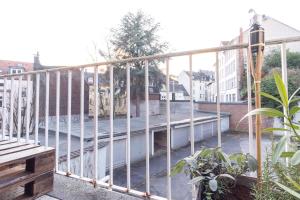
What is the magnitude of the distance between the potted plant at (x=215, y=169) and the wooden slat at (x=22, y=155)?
2.91 ft

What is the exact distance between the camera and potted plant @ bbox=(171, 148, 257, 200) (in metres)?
0.93

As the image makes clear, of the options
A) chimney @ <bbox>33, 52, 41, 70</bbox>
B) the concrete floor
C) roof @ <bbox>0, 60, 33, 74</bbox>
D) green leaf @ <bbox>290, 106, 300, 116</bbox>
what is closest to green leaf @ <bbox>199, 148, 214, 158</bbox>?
the concrete floor

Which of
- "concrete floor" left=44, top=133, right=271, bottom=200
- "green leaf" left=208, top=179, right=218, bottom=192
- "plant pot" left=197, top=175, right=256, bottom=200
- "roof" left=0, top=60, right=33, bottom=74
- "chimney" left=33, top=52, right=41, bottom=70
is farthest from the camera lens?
"roof" left=0, top=60, right=33, bottom=74

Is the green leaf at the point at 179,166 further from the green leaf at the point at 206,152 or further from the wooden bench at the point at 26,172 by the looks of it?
the wooden bench at the point at 26,172

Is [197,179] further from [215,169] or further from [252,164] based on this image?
[252,164]

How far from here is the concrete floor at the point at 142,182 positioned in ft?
4.66

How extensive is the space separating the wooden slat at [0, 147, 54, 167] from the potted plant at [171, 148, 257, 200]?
2.91ft

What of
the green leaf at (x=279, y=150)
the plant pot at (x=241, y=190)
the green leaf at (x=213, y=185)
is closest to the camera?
the green leaf at (x=279, y=150)

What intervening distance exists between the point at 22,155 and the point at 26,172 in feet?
0.35

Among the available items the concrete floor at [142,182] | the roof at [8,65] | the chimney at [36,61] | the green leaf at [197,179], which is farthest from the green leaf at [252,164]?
the roof at [8,65]

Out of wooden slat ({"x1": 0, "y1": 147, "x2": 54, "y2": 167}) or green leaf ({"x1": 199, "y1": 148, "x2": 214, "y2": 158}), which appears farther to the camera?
wooden slat ({"x1": 0, "y1": 147, "x2": 54, "y2": 167})

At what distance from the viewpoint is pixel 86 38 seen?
14859 millimetres

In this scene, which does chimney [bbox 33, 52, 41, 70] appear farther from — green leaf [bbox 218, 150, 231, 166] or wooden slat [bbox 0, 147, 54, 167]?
green leaf [bbox 218, 150, 231, 166]

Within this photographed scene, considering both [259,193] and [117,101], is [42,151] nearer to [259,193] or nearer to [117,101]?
[259,193]
